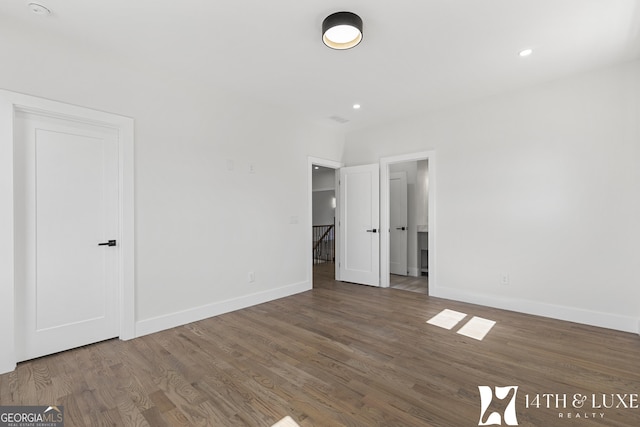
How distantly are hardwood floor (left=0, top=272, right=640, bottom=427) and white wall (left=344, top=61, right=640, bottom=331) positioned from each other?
0.48m

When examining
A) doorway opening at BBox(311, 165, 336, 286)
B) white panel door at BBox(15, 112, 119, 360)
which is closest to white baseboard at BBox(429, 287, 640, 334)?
doorway opening at BBox(311, 165, 336, 286)

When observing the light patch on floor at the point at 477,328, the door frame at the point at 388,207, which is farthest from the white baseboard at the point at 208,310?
the light patch on floor at the point at 477,328

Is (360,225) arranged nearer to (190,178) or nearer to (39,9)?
(190,178)

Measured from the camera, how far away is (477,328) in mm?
3287

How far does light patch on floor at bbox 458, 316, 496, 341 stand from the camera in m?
3.10

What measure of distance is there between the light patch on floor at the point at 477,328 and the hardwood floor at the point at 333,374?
0.28 feet

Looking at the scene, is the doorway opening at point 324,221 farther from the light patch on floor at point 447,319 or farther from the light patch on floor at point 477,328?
the light patch on floor at point 477,328

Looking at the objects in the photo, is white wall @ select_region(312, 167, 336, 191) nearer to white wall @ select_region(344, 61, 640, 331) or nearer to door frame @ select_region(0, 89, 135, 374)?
white wall @ select_region(344, 61, 640, 331)

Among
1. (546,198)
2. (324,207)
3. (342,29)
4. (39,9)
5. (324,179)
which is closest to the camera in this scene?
(39,9)

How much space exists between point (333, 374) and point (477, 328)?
1.88 metres

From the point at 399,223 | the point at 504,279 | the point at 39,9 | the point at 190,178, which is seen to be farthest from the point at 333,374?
the point at 399,223

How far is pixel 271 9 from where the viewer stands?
2322mm

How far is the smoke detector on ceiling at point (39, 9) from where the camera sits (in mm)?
2242

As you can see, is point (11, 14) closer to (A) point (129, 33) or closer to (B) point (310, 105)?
(A) point (129, 33)
